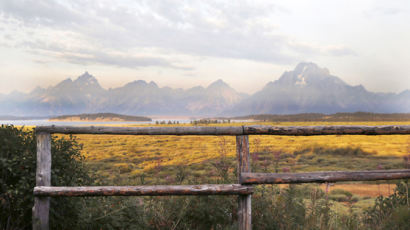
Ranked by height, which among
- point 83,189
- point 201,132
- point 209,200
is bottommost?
point 209,200

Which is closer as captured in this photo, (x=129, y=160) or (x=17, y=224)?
(x=17, y=224)

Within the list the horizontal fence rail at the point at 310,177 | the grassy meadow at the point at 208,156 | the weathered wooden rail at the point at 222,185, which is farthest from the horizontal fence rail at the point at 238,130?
the grassy meadow at the point at 208,156

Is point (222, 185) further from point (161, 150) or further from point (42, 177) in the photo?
point (161, 150)

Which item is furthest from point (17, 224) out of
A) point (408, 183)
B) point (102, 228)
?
point (408, 183)

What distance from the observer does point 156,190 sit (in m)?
3.59

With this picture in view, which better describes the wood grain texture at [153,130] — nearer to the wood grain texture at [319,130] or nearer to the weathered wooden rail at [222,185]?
the weathered wooden rail at [222,185]

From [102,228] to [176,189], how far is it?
1300 mm

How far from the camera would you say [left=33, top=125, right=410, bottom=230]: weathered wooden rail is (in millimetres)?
3592

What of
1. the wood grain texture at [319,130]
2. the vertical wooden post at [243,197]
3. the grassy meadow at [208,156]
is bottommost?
the grassy meadow at [208,156]

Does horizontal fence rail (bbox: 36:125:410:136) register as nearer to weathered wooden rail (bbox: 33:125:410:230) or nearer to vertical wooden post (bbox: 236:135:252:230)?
weathered wooden rail (bbox: 33:125:410:230)

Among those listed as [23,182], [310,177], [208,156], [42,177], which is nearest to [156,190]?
[42,177]

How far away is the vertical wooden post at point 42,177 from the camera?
3757 mm

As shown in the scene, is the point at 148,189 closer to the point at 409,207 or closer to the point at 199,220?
the point at 199,220

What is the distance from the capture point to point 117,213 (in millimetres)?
4062
